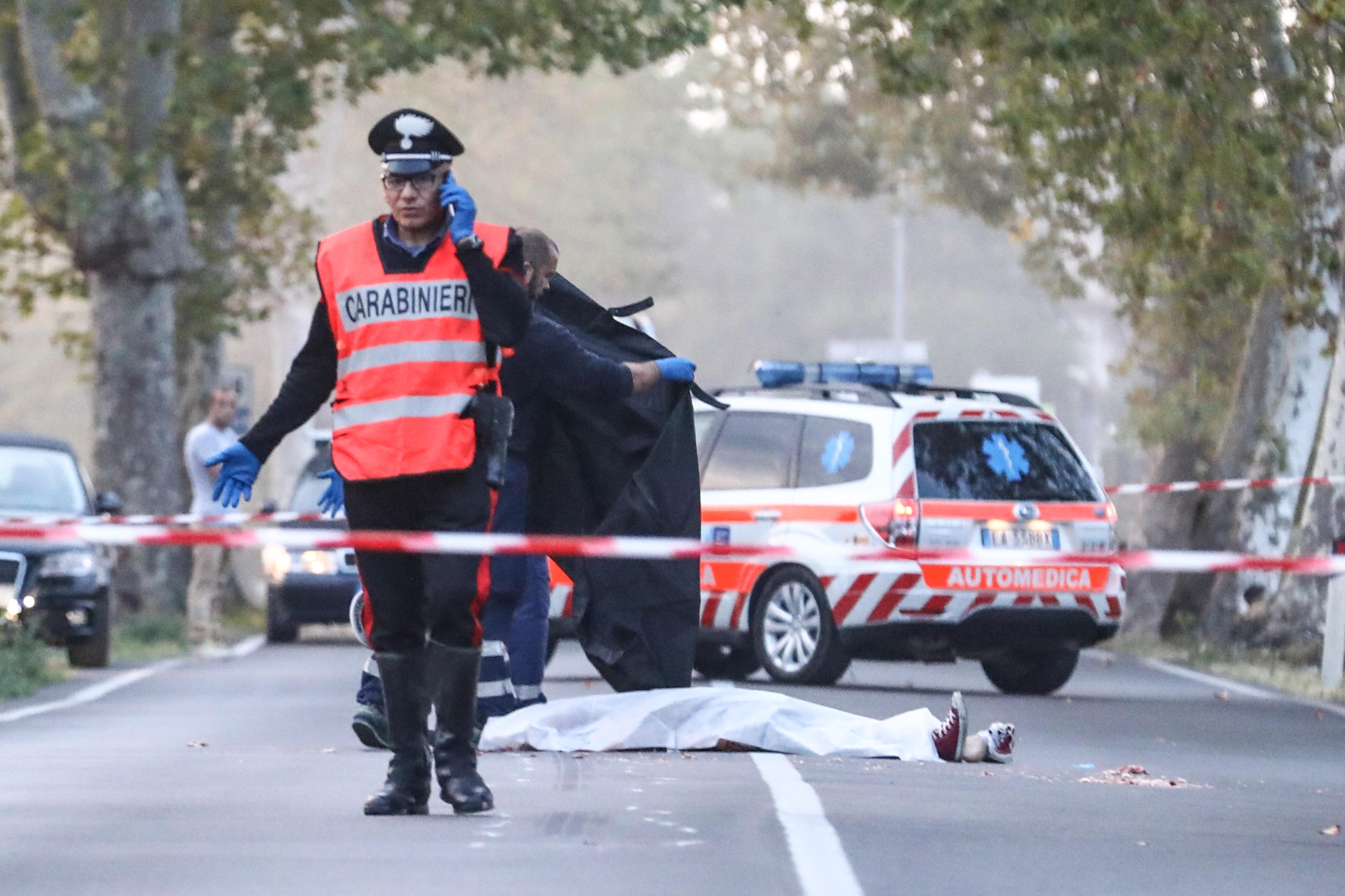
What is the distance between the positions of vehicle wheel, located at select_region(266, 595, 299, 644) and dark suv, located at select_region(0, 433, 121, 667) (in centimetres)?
381

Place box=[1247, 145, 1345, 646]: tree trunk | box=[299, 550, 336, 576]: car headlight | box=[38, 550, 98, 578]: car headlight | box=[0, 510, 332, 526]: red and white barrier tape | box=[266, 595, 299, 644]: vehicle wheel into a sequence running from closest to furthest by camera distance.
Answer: box=[0, 510, 332, 526]: red and white barrier tape < box=[38, 550, 98, 578]: car headlight < box=[1247, 145, 1345, 646]: tree trunk < box=[299, 550, 336, 576]: car headlight < box=[266, 595, 299, 644]: vehicle wheel

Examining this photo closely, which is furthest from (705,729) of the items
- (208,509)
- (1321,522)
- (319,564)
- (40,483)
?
(319,564)

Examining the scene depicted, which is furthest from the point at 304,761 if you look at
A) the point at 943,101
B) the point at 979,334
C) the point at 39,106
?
the point at 979,334

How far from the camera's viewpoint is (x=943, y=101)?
124ft

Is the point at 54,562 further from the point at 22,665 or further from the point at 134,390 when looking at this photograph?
the point at 134,390

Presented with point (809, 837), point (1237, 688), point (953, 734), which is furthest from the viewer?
point (1237, 688)

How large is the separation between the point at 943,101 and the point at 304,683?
71.4 feet

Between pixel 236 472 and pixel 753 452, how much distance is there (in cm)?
835

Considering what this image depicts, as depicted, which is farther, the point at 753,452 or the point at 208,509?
the point at 208,509

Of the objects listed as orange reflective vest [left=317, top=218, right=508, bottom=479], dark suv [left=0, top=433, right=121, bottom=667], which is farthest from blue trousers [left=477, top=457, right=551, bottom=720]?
dark suv [left=0, top=433, right=121, bottom=667]

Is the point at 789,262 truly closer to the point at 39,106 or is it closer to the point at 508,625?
the point at 39,106

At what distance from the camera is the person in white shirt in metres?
20.7

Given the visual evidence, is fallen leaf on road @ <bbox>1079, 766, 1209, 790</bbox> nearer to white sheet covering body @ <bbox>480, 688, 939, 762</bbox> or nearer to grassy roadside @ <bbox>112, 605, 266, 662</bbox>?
white sheet covering body @ <bbox>480, 688, 939, 762</bbox>

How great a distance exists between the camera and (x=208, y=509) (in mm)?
20906
